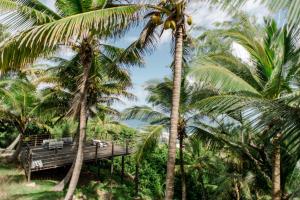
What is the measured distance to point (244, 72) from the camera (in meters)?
8.34

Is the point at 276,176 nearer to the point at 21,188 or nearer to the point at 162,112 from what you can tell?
the point at 162,112

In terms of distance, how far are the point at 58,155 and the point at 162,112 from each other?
662 centimetres

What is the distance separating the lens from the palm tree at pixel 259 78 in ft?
14.5

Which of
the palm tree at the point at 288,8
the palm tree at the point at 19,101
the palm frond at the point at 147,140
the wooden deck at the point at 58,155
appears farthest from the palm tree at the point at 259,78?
the palm tree at the point at 19,101

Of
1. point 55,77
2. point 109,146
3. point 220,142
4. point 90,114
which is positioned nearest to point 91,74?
point 55,77

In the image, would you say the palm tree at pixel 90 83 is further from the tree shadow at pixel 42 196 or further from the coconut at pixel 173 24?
the coconut at pixel 173 24


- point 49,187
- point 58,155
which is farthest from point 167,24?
point 58,155

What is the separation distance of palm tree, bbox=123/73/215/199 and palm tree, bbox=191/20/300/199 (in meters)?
4.03

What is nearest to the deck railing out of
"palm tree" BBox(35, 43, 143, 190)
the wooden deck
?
the wooden deck

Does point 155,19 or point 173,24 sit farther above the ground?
point 155,19

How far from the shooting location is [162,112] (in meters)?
14.5

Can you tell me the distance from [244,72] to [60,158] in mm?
12145

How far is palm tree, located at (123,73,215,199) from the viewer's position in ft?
39.9

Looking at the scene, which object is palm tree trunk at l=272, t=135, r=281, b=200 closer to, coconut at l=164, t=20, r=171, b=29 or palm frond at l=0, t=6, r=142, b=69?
coconut at l=164, t=20, r=171, b=29
